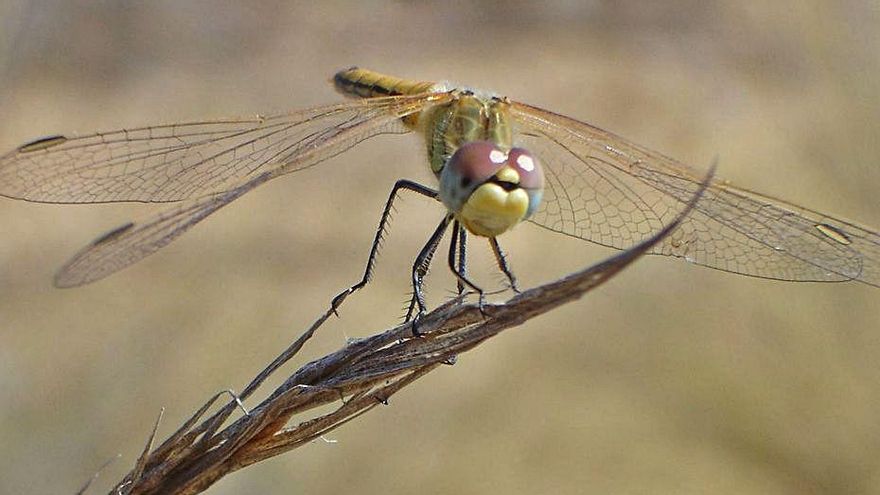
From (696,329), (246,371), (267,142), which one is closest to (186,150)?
(267,142)

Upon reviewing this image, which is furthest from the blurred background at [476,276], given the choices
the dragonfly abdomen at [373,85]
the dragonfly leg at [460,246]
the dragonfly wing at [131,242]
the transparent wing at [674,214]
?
the dragonfly wing at [131,242]

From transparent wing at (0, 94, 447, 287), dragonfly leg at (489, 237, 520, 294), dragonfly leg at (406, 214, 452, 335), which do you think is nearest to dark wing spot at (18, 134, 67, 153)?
transparent wing at (0, 94, 447, 287)

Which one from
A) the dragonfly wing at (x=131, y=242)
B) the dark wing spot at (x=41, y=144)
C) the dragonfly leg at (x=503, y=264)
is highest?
the dark wing spot at (x=41, y=144)

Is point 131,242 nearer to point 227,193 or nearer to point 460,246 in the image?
point 227,193

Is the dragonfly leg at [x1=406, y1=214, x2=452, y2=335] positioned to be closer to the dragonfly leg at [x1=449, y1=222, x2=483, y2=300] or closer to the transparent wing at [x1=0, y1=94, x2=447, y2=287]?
the dragonfly leg at [x1=449, y1=222, x2=483, y2=300]

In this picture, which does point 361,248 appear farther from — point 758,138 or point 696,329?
point 758,138

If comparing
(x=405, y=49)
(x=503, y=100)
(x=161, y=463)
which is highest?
(x=405, y=49)

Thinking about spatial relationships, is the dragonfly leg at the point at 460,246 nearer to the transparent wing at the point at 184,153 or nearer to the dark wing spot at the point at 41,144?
the transparent wing at the point at 184,153
